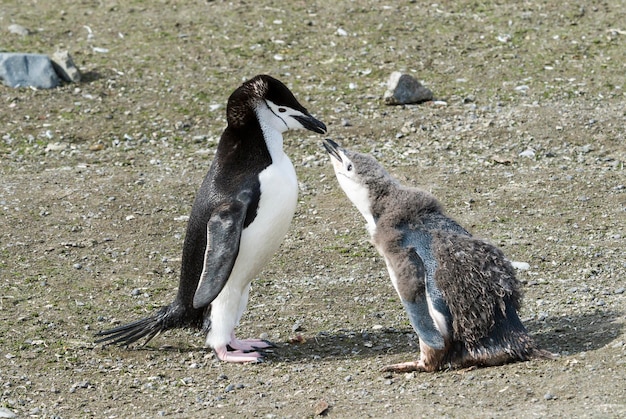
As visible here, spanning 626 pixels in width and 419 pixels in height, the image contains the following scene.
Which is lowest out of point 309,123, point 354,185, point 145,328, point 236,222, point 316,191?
point 316,191

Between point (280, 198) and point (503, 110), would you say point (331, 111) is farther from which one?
point (280, 198)

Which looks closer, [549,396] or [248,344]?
[549,396]

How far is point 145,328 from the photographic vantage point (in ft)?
17.3

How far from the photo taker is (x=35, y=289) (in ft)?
19.6

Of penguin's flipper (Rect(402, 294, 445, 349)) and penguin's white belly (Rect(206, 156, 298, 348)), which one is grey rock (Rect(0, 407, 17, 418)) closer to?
penguin's white belly (Rect(206, 156, 298, 348))

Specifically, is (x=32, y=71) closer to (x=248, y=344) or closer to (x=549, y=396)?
(x=248, y=344)

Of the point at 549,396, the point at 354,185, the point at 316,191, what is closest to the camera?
the point at 549,396

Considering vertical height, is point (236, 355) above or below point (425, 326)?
below

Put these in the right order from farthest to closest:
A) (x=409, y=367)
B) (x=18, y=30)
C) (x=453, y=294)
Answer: (x=18, y=30)
(x=409, y=367)
(x=453, y=294)

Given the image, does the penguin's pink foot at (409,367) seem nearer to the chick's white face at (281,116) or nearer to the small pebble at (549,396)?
the small pebble at (549,396)

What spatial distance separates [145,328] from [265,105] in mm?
1285

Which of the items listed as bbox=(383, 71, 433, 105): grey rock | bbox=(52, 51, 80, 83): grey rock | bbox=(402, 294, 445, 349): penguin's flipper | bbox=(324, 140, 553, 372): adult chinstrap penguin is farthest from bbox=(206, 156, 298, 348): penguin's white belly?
bbox=(52, 51, 80, 83): grey rock

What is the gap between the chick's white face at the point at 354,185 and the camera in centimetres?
492

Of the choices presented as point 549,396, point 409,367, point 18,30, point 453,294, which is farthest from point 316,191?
point 18,30
